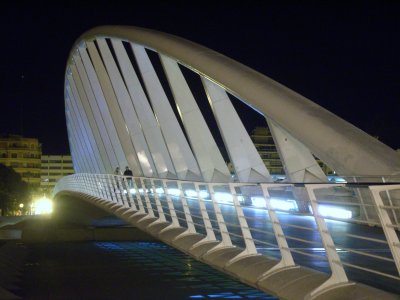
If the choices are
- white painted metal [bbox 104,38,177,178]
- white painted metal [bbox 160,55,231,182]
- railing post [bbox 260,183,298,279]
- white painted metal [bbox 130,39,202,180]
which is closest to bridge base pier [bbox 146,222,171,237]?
white painted metal [bbox 160,55,231,182]

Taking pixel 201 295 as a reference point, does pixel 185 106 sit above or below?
above

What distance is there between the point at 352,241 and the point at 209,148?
4796 millimetres

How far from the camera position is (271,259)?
813cm

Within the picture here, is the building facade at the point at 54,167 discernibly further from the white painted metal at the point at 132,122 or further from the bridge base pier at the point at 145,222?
the bridge base pier at the point at 145,222

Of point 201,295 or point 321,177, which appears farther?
point 201,295

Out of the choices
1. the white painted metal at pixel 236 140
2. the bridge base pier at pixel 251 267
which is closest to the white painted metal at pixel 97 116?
the white painted metal at pixel 236 140

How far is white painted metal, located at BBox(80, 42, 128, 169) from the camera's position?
91.5ft

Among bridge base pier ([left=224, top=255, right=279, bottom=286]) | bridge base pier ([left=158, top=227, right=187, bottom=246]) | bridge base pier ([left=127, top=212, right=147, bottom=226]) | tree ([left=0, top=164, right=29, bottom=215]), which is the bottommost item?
bridge base pier ([left=224, top=255, right=279, bottom=286])

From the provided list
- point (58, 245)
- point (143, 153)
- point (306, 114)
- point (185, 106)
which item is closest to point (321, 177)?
point (306, 114)

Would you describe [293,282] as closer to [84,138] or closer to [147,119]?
[147,119]

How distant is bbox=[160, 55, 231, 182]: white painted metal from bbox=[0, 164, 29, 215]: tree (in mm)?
83584

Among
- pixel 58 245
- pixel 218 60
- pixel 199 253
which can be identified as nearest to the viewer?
pixel 199 253

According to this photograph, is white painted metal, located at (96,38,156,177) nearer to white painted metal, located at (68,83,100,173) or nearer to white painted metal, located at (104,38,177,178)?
white painted metal, located at (104,38,177,178)

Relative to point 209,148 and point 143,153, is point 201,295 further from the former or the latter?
point 143,153
